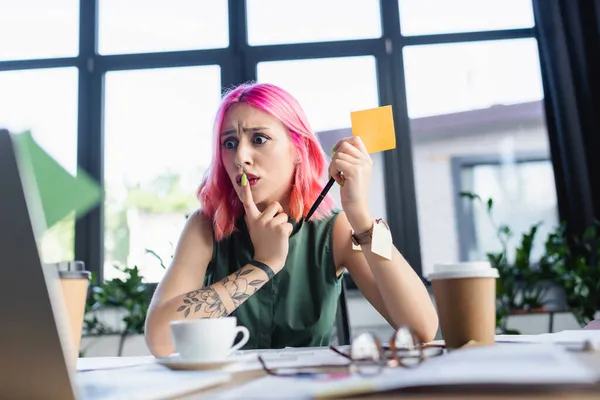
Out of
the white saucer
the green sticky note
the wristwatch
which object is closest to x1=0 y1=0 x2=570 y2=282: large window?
the wristwatch

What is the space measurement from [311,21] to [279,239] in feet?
7.60

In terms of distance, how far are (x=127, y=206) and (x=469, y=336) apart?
8.43 feet

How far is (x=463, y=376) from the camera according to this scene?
1.34 ft

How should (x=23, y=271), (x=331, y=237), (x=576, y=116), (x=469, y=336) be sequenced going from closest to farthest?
(x=23, y=271), (x=469, y=336), (x=331, y=237), (x=576, y=116)

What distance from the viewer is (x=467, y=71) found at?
3.21m

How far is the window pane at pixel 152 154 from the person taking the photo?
9.93 feet

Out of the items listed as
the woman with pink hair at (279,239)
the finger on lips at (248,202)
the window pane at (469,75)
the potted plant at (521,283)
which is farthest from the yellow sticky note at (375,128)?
the window pane at (469,75)

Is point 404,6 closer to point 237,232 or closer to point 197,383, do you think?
point 237,232

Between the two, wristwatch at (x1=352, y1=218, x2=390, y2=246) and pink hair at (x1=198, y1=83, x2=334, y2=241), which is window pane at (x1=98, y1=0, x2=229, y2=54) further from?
wristwatch at (x1=352, y1=218, x2=390, y2=246)

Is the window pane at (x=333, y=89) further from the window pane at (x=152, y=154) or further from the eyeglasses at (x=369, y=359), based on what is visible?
the eyeglasses at (x=369, y=359)

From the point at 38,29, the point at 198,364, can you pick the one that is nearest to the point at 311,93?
the point at 38,29

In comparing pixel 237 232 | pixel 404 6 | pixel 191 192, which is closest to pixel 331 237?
pixel 237 232

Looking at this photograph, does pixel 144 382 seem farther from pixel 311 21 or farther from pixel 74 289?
pixel 311 21

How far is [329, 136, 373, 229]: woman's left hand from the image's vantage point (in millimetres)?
1189
